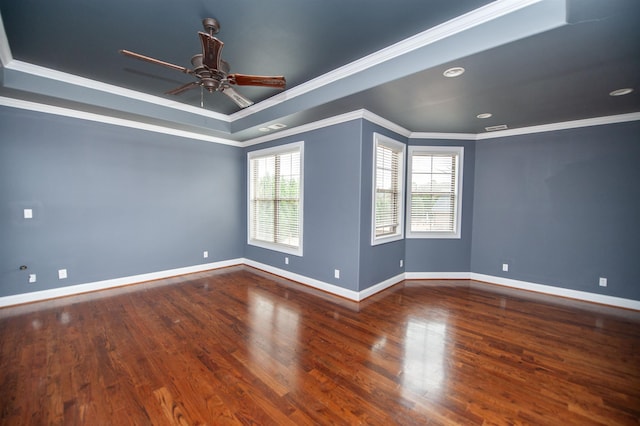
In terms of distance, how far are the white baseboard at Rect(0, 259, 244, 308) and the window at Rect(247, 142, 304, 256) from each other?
3.59ft

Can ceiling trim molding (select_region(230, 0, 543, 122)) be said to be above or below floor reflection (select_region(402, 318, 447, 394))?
above

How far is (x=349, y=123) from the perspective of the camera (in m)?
3.75

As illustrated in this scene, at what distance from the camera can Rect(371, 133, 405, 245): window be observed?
4.00 meters

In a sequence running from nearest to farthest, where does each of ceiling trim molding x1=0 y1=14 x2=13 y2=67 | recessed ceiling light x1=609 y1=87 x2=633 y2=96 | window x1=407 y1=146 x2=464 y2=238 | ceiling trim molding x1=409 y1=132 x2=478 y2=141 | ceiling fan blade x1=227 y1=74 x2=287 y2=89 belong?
ceiling fan blade x1=227 y1=74 x2=287 y2=89 < ceiling trim molding x1=0 y1=14 x2=13 y2=67 < recessed ceiling light x1=609 y1=87 x2=633 y2=96 < ceiling trim molding x1=409 y1=132 x2=478 y2=141 < window x1=407 y1=146 x2=464 y2=238

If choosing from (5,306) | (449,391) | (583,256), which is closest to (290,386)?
(449,391)

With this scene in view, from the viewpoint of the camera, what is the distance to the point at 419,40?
237cm

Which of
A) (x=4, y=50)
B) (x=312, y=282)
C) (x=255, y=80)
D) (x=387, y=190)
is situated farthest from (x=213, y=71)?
(x=312, y=282)

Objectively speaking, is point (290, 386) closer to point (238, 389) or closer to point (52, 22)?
point (238, 389)

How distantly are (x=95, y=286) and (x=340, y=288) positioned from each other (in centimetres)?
360

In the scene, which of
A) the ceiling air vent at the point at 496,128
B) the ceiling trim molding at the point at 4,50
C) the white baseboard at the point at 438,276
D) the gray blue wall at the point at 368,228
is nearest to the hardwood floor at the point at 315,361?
the gray blue wall at the point at 368,228

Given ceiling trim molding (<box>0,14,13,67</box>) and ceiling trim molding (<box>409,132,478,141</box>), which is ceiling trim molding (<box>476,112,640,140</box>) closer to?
ceiling trim molding (<box>409,132,478,141</box>)

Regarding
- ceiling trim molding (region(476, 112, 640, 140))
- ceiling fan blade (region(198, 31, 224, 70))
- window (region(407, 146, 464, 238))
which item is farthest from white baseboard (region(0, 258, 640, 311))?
ceiling fan blade (region(198, 31, 224, 70))

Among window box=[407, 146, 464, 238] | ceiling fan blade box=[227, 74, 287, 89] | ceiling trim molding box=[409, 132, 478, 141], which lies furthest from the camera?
window box=[407, 146, 464, 238]

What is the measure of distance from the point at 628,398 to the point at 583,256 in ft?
8.50
